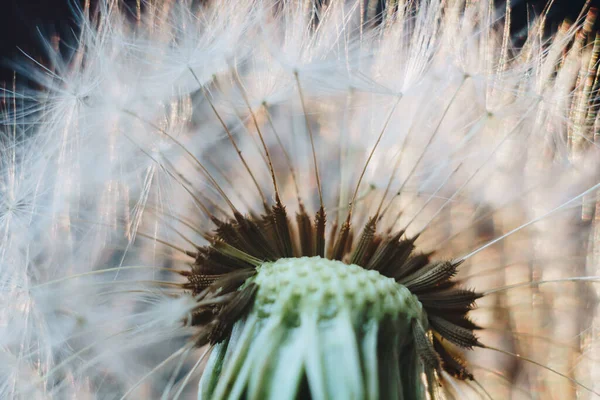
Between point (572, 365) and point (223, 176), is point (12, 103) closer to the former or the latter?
point (223, 176)

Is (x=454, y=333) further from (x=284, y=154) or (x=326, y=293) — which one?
(x=284, y=154)

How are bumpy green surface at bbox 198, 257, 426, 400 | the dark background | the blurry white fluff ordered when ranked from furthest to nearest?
the dark background < the blurry white fluff < bumpy green surface at bbox 198, 257, 426, 400


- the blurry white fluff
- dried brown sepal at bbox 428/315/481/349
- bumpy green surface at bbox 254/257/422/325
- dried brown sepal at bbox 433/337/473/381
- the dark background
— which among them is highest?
the dark background

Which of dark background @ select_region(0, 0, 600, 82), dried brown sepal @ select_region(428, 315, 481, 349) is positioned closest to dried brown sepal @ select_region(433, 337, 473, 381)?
dried brown sepal @ select_region(428, 315, 481, 349)

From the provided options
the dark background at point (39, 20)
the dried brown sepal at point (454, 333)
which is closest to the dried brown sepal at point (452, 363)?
the dried brown sepal at point (454, 333)

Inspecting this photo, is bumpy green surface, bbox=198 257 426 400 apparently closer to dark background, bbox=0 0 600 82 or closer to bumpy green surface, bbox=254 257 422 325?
bumpy green surface, bbox=254 257 422 325

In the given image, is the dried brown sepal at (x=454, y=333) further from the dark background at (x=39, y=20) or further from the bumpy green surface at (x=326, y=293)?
the dark background at (x=39, y=20)
